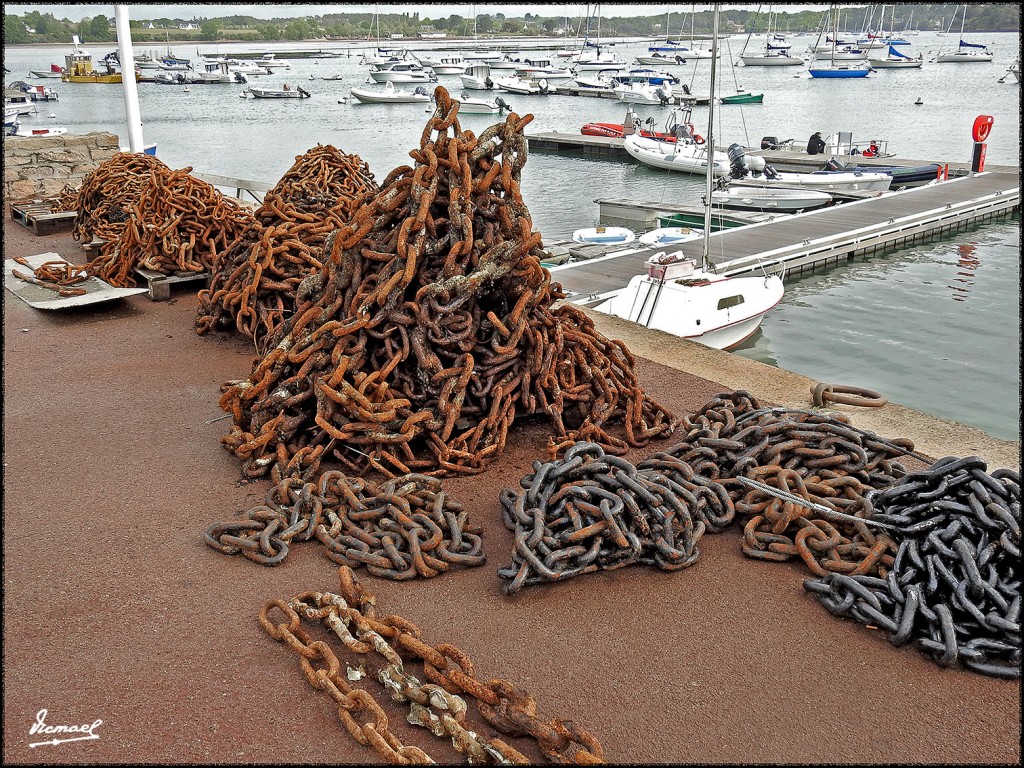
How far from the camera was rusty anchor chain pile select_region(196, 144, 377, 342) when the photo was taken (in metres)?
6.85

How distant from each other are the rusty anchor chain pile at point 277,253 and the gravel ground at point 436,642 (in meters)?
2.15

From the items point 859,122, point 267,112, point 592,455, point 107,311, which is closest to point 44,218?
point 107,311

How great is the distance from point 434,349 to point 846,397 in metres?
3.15

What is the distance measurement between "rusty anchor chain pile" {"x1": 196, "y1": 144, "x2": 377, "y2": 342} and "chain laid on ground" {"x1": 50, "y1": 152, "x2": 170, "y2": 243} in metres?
2.70

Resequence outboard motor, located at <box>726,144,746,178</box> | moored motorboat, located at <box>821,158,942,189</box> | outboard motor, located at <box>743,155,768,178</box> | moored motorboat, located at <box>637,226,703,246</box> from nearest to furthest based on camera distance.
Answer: moored motorboat, located at <box>637,226,703,246</box>
outboard motor, located at <box>726,144,746,178</box>
outboard motor, located at <box>743,155,768,178</box>
moored motorboat, located at <box>821,158,942,189</box>

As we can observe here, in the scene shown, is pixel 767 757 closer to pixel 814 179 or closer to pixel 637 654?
pixel 637 654

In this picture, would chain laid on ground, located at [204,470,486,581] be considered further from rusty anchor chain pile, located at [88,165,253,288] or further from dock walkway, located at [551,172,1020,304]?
dock walkway, located at [551,172,1020,304]

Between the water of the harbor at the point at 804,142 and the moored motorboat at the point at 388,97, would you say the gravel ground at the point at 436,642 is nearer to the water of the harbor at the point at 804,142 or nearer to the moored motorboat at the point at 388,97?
the water of the harbor at the point at 804,142

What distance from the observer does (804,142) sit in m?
43.2

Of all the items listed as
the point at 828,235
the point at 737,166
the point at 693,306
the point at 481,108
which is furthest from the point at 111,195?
the point at 481,108

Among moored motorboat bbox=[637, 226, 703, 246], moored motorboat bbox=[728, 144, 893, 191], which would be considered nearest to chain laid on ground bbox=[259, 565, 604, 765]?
moored motorboat bbox=[637, 226, 703, 246]

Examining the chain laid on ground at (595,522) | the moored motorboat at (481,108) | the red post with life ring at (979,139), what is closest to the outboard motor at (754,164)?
the red post with life ring at (979,139)

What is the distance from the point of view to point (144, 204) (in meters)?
9.28

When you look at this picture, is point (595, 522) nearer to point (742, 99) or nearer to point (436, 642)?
point (436, 642)
